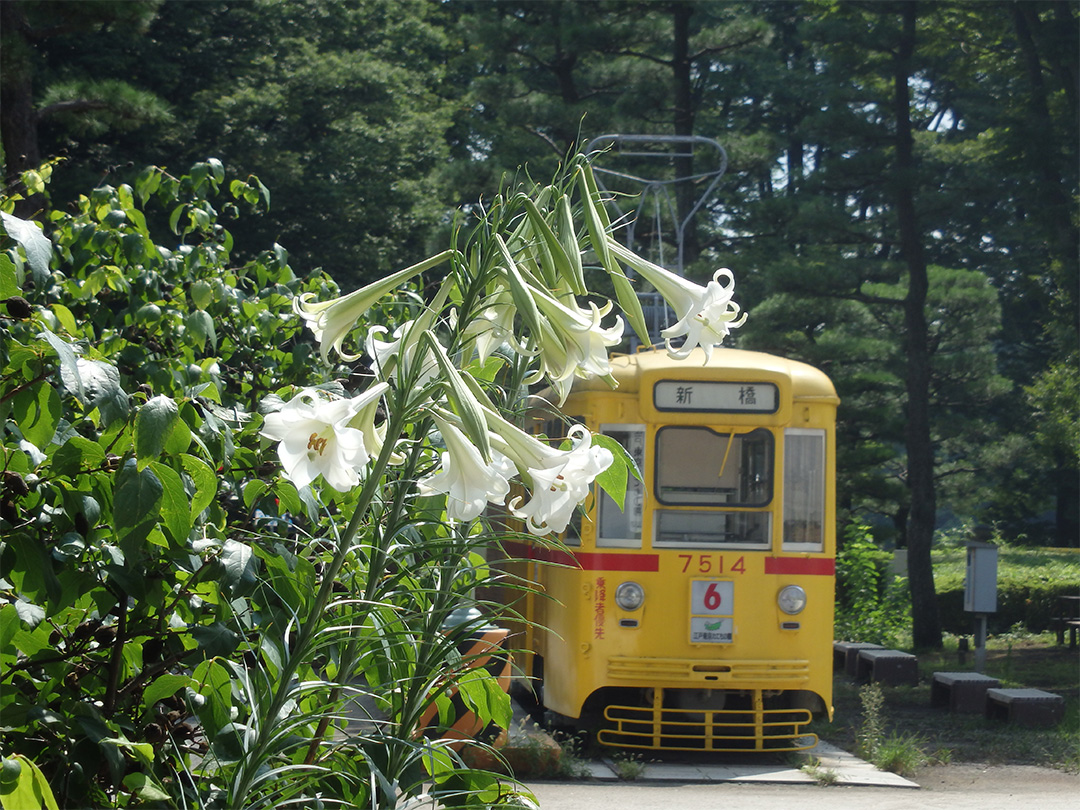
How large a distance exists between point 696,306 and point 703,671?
6.15 meters

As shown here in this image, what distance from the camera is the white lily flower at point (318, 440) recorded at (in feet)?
5.05

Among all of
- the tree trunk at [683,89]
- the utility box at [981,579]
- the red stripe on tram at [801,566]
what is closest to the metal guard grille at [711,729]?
the red stripe on tram at [801,566]

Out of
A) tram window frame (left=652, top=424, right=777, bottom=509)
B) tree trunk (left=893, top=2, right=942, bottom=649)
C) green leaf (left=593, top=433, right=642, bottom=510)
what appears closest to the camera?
green leaf (left=593, top=433, right=642, bottom=510)

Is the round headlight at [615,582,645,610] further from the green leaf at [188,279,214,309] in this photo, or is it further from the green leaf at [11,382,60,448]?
the green leaf at [11,382,60,448]

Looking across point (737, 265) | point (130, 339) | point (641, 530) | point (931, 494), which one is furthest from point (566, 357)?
point (737, 265)

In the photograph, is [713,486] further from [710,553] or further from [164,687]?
[164,687]

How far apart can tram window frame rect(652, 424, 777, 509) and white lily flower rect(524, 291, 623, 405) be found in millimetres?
6294

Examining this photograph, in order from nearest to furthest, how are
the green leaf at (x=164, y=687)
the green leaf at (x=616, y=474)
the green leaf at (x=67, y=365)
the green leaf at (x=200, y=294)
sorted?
the green leaf at (x=67, y=365)
the green leaf at (x=164, y=687)
the green leaf at (x=616, y=474)
the green leaf at (x=200, y=294)

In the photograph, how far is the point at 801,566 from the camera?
7.91m

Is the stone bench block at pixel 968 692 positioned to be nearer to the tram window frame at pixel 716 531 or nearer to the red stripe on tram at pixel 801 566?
the red stripe on tram at pixel 801 566

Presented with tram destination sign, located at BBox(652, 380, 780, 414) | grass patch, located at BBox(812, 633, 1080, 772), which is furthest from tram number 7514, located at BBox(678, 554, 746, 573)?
grass patch, located at BBox(812, 633, 1080, 772)

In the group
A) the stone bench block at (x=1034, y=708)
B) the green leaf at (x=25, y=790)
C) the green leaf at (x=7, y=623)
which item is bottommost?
the stone bench block at (x=1034, y=708)

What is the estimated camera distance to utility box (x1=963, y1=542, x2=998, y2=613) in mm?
12578

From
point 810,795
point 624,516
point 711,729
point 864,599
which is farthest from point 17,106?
point 864,599
